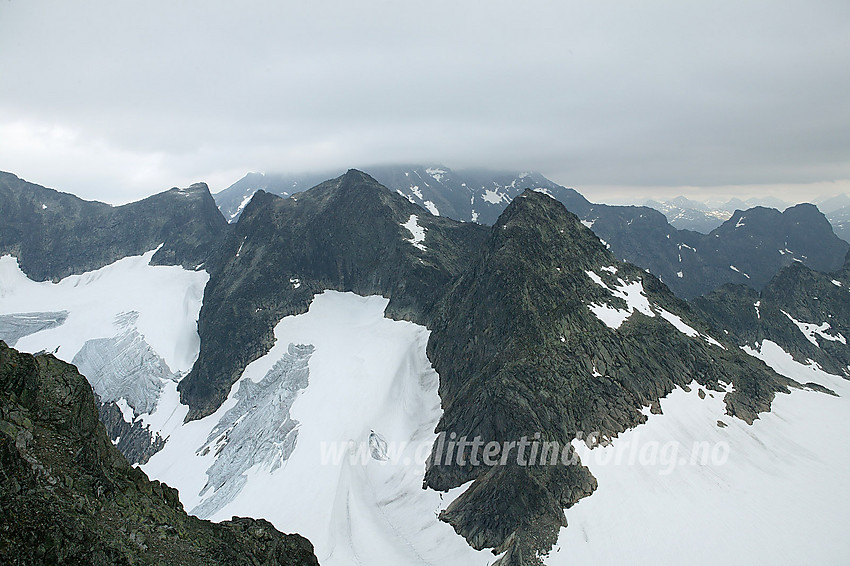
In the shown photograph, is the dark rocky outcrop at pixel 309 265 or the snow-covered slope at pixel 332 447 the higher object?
the dark rocky outcrop at pixel 309 265

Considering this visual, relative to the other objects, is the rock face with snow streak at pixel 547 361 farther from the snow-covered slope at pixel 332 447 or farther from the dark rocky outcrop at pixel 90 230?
the dark rocky outcrop at pixel 90 230

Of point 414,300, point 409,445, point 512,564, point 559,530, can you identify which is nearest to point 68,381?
point 512,564

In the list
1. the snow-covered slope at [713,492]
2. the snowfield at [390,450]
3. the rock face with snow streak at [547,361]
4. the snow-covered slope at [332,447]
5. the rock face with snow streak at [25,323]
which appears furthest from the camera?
the rock face with snow streak at [25,323]

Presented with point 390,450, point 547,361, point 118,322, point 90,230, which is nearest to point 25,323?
point 118,322

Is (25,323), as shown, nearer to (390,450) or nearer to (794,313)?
(390,450)

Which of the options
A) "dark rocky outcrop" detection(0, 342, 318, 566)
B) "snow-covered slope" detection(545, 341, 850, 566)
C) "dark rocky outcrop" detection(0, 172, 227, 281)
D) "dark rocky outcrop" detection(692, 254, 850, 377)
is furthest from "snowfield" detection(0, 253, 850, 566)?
"dark rocky outcrop" detection(0, 172, 227, 281)

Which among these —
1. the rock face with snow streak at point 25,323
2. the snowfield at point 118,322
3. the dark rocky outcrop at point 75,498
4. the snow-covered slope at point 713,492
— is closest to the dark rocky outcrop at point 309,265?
the snowfield at point 118,322

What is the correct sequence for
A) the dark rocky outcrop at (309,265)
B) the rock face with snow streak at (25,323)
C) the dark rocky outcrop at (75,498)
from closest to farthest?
the dark rocky outcrop at (75,498) < the dark rocky outcrop at (309,265) < the rock face with snow streak at (25,323)
